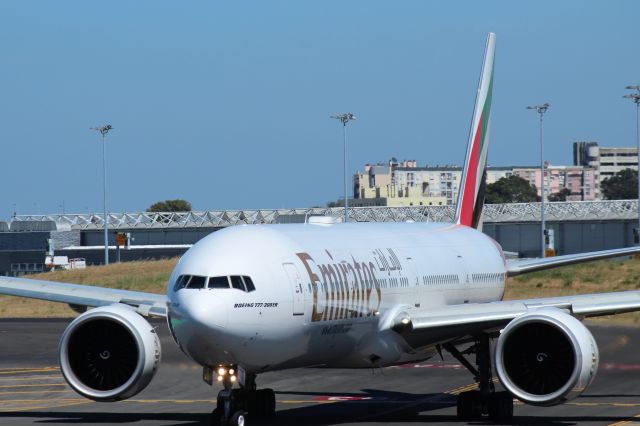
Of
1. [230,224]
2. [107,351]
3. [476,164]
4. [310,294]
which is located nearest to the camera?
[310,294]

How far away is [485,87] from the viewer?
42.1m

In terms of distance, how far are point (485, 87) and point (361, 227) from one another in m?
11.6

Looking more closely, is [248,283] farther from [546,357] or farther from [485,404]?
[485,404]

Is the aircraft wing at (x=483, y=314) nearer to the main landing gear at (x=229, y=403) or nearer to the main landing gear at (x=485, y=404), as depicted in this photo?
the main landing gear at (x=485, y=404)

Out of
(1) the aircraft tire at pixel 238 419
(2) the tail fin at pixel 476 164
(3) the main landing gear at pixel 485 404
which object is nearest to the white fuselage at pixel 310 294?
(1) the aircraft tire at pixel 238 419

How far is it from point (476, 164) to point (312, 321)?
16547 millimetres

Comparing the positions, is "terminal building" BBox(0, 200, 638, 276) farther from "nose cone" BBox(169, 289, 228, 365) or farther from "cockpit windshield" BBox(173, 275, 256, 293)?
"nose cone" BBox(169, 289, 228, 365)

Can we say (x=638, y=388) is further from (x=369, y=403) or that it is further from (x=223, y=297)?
(x=223, y=297)

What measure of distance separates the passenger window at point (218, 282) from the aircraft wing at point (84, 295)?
5.55 metres

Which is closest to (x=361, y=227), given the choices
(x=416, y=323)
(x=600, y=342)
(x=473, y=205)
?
(x=416, y=323)

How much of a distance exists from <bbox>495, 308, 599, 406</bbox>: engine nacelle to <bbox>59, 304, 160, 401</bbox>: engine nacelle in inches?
270

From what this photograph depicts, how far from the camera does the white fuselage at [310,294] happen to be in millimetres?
23219

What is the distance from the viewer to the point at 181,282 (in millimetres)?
23641

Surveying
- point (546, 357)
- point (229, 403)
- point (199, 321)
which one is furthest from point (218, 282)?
point (546, 357)
